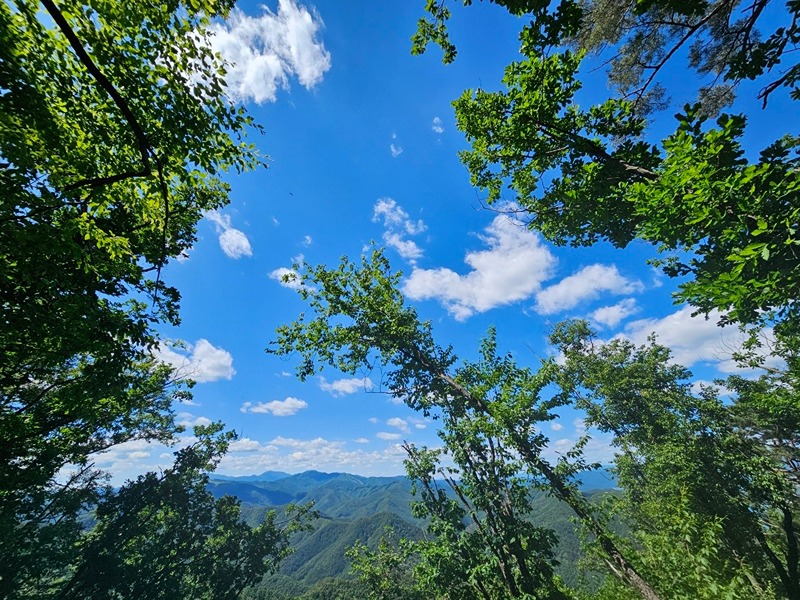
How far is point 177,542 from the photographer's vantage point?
91.1ft

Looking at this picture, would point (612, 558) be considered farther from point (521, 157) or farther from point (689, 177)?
point (521, 157)

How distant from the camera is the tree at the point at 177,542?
24.2m

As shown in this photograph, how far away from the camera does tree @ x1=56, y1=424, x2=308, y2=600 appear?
24250 millimetres

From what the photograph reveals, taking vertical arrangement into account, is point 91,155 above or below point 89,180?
above

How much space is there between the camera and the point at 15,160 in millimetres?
4855

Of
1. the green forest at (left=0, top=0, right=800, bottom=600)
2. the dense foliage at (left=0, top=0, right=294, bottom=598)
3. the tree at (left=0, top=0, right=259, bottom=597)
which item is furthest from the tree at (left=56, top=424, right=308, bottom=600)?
the tree at (left=0, top=0, right=259, bottom=597)

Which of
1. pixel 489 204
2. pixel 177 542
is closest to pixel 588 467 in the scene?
pixel 489 204

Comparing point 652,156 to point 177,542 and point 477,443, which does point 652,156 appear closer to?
point 477,443

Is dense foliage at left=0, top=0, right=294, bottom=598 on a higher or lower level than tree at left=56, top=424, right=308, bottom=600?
higher

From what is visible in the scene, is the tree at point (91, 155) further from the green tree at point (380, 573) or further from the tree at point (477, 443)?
the green tree at point (380, 573)

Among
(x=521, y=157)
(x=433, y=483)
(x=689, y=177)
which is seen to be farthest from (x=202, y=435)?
(x=689, y=177)

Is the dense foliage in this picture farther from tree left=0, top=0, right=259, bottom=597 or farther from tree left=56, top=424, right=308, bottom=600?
tree left=56, top=424, right=308, bottom=600

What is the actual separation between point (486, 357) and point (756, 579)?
52.0 ft

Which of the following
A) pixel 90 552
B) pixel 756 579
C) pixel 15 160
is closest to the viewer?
pixel 15 160
